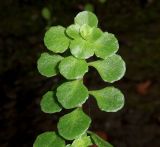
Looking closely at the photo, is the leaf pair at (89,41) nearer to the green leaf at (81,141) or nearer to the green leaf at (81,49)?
the green leaf at (81,49)

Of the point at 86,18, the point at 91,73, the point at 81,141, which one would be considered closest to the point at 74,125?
the point at 81,141

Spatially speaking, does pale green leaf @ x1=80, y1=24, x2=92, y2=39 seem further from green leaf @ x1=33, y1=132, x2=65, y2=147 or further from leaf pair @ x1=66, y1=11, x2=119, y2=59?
green leaf @ x1=33, y1=132, x2=65, y2=147

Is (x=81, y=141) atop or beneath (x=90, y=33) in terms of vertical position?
beneath

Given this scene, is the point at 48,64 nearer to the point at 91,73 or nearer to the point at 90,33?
the point at 90,33

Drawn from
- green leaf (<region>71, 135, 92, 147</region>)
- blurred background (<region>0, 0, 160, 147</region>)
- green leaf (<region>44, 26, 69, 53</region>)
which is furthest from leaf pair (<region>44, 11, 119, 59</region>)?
blurred background (<region>0, 0, 160, 147</region>)

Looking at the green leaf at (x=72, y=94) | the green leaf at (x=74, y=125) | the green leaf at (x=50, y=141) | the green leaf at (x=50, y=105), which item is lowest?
the green leaf at (x=50, y=141)

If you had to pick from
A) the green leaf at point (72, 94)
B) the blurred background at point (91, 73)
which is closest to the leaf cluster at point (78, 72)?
the green leaf at point (72, 94)
